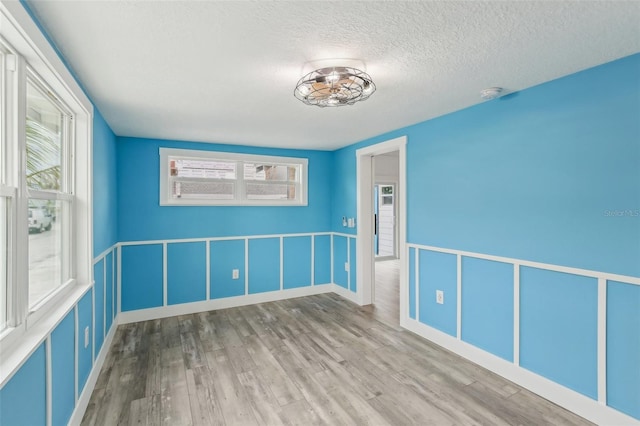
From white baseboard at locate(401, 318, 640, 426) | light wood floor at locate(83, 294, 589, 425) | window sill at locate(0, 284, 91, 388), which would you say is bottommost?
light wood floor at locate(83, 294, 589, 425)

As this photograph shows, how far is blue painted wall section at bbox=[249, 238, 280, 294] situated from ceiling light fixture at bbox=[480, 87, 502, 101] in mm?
3187

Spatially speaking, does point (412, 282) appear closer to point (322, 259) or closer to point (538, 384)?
point (538, 384)

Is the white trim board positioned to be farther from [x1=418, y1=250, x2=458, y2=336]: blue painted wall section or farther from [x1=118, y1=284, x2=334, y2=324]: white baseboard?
[x1=118, y1=284, x2=334, y2=324]: white baseboard

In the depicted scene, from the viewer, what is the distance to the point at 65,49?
1.70 metres

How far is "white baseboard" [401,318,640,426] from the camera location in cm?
195

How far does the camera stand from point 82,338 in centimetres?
210

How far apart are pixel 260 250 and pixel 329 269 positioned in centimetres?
119

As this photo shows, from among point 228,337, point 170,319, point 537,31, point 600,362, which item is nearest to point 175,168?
point 170,319

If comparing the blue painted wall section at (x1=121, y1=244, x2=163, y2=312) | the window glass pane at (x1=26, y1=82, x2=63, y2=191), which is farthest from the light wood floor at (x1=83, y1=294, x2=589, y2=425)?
the window glass pane at (x1=26, y1=82, x2=63, y2=191)

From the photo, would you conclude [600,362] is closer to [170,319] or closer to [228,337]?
[228,337]

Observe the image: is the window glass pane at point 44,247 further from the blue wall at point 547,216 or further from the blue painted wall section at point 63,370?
the blue wall at point 547,216

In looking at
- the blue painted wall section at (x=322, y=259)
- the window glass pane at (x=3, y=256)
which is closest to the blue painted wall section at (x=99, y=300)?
the window glass pane at (x=3, y=256)

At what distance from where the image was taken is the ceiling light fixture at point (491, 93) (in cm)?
236

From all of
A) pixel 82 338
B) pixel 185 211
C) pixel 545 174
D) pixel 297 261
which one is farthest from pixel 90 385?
pixel 545 174
